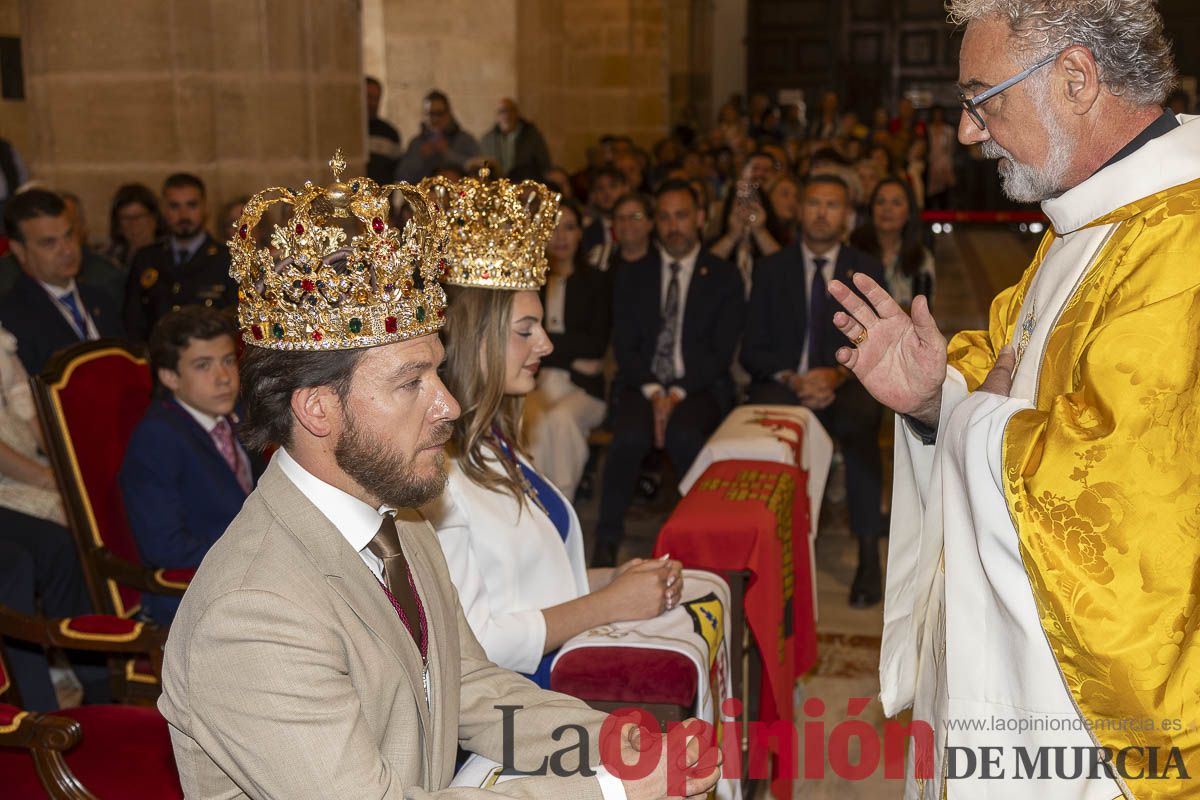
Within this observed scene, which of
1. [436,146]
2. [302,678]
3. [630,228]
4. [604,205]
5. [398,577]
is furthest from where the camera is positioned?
[436,146]

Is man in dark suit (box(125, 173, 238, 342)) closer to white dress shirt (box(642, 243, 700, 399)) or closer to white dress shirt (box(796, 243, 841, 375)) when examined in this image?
white dress shirt (box(642, 243, 700, 399))

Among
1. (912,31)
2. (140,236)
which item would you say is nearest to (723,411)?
(140,236)

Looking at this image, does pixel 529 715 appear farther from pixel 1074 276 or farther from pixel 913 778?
pixel 1074 276

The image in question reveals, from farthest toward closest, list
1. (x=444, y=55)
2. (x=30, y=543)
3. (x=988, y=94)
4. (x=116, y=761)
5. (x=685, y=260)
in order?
(x=444, y=55) → (x=685, y=260) → (x=30, y=543) → (x=116, y=761) → (x=988, y=94)

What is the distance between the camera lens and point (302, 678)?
168 cm

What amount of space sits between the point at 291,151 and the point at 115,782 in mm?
Answer: 4666

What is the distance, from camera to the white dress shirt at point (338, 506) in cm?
191

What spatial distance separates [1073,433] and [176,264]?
496cm

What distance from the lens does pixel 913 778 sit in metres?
2.47

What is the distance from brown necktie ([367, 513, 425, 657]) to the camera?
1.99 metres

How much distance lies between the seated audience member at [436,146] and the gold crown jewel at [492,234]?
287 inches

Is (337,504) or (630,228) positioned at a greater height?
(630,228)

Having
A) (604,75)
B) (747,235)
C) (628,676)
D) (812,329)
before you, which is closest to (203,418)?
(628,676)

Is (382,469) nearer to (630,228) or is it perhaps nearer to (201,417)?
(201,417)
